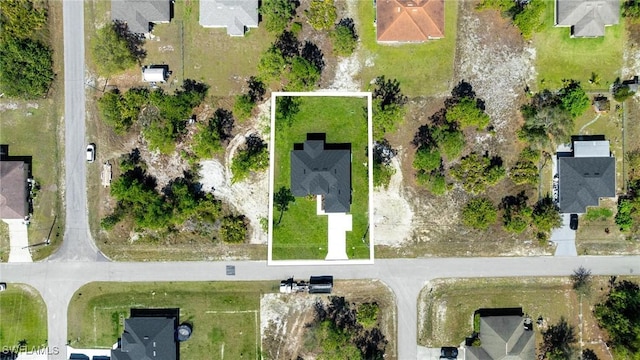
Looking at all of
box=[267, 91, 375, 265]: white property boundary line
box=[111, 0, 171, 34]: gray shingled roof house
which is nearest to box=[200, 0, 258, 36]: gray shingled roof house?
box=[111, 0, 171, 34]: gray shingled roof house

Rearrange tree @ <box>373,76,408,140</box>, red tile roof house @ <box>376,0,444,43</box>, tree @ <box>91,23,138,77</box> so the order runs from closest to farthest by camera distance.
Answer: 1. red tile roof house @ <box>376,0,444,43</box>
2. tree @ <box>91,23,138,77</box>
3. tree @ <box>373,76,408,140</box>

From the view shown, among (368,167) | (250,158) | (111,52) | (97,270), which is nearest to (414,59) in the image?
(368,167)

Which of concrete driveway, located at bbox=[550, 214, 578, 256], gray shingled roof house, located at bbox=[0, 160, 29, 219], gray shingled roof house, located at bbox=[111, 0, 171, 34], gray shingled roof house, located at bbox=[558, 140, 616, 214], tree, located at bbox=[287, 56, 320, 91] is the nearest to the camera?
tree, located at bbox=[287, 56, 320, 91]

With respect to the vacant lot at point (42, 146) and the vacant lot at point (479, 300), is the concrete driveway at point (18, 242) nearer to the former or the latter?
the vacant lot at point (42, 146)

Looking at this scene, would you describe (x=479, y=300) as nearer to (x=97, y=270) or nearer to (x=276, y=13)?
(x=276, y=13)

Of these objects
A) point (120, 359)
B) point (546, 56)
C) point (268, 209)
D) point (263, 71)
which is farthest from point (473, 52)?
point (120, 359)

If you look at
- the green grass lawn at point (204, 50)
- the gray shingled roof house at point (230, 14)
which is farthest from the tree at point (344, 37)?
the gray shingled roof house at point (230, 14)

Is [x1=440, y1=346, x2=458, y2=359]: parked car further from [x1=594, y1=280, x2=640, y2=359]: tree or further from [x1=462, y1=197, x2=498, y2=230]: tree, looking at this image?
[x1=594, y1=280, x2=640, y2=359]: tree
